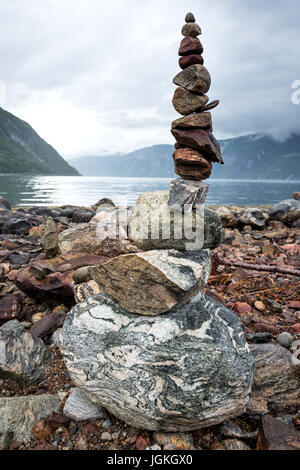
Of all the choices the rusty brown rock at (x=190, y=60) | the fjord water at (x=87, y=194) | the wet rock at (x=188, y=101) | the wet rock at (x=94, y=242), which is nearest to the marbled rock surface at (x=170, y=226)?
the wet rock at (x=188, y=101)

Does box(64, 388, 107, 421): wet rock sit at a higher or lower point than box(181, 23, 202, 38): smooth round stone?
lower

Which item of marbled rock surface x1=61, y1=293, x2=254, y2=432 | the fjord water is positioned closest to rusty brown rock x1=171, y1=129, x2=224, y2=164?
marbled rock surface x1=61, y1=293, x2=254, y2=432

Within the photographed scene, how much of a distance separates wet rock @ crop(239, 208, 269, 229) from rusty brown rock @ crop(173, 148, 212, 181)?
11.6 metres

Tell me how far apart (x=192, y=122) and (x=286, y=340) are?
10.8 ft

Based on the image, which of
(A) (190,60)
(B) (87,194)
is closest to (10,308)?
(A) (190,60)

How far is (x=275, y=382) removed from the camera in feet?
11.3

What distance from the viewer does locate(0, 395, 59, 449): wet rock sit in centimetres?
302

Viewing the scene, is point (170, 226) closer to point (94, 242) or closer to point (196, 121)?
point (196, 121)

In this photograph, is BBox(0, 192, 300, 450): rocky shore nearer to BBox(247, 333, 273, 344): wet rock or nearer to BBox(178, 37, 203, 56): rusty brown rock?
BBox(247, 333, 273, 344): wet rock

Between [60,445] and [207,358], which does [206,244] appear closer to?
[207,358]

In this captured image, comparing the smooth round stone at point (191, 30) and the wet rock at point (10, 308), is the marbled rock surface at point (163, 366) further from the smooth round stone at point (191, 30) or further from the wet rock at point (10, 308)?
the smooth round stone at point (191, 30)

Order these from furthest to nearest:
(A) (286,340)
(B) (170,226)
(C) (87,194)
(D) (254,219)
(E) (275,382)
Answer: (C) (87,194), (D) (254,219), (A) (286,340), (B) (170,226), (E) (275,382)

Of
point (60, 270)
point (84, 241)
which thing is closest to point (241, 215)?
point (84, 241)

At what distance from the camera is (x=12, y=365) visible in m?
3.73
